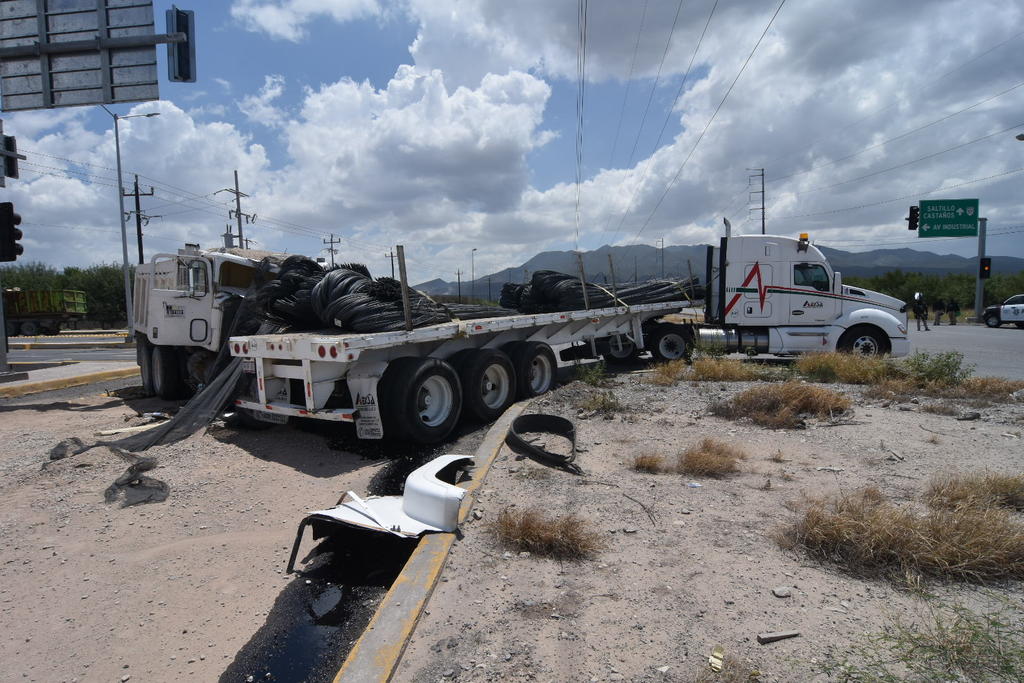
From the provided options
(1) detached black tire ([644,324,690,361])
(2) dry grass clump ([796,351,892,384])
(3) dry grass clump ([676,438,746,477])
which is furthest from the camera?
(1) detached black tire ([644,324,690,361])

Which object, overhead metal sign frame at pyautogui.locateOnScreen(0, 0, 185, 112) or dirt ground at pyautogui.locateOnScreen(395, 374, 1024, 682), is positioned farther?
overhead metal sign frame at pyautogui.locateOnScreen(0, 0, 185, 112)

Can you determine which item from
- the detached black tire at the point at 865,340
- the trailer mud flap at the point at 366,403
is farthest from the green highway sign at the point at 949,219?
the trailer mud flap at the point at 366,403

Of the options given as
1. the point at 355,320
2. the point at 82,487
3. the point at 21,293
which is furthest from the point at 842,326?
the point at 21,293

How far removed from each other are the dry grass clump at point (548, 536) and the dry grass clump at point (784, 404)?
11.8 feet

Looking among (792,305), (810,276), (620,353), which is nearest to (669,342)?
(620,353)

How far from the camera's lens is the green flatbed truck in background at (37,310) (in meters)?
31.7

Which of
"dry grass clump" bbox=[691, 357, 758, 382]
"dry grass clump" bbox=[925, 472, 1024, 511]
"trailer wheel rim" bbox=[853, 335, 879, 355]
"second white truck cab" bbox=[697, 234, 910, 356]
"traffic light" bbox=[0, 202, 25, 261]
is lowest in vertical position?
"dry grass clump" bbox=[925, 472, 1024, 511]

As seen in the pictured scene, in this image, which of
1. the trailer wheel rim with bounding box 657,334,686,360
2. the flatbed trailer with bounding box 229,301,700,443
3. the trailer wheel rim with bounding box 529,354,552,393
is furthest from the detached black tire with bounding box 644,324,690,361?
the flatbed trailer with bounding box 229,301,700,443

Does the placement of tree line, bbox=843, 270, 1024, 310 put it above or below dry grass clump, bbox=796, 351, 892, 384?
above

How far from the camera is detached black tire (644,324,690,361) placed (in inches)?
522

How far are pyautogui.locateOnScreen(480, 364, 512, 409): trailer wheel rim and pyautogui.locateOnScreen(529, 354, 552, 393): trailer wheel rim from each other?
82cm

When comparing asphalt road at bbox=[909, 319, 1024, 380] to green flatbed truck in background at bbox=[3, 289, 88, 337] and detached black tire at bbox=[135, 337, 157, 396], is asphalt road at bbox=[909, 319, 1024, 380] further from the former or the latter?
green flatbed truck in background at bbox=[3, 289, 88, 337]

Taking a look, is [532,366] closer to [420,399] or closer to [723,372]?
[420,399]

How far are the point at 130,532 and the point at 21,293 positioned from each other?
118 feet
